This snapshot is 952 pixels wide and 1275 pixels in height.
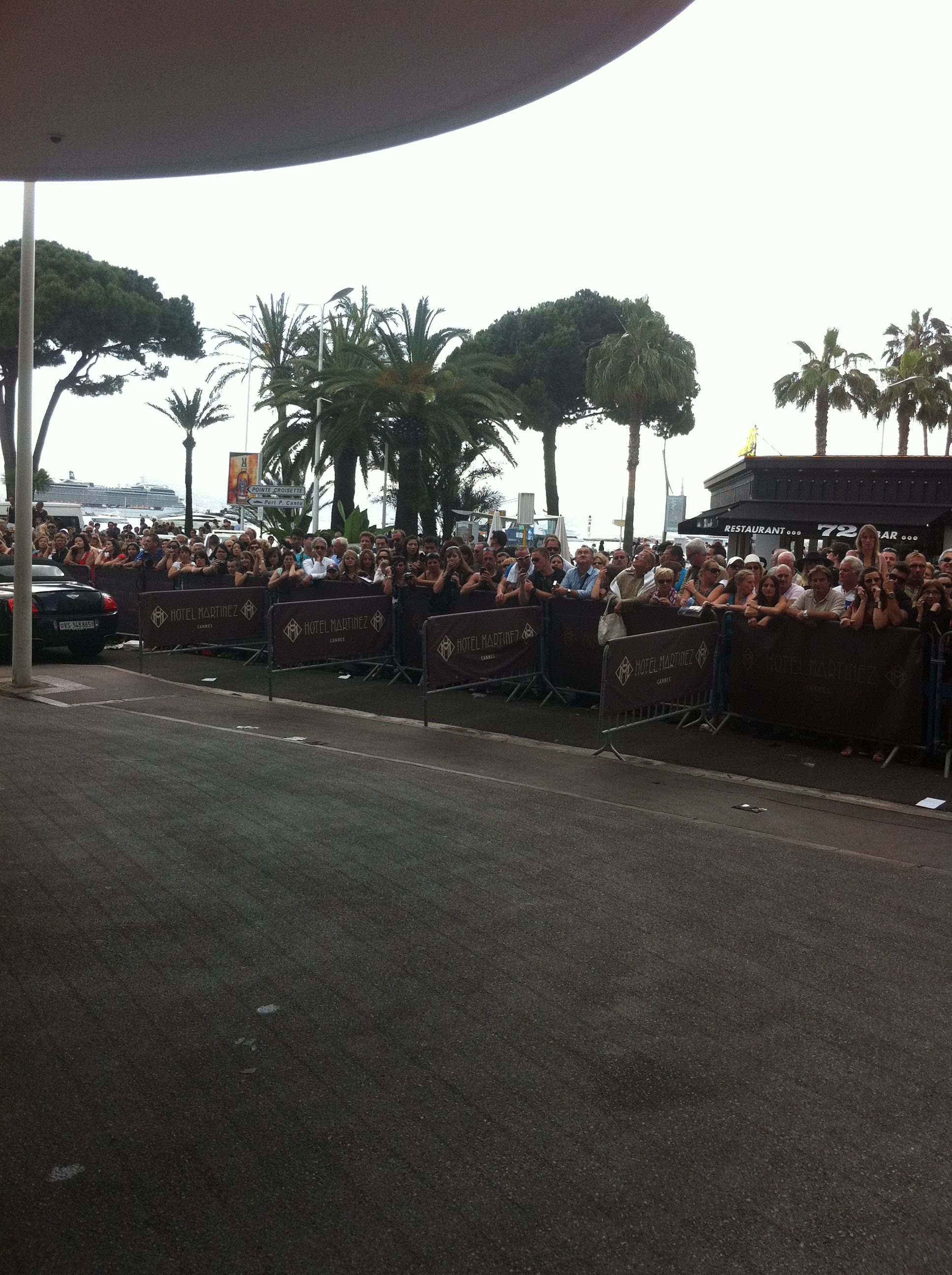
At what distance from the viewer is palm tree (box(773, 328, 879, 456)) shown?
48.9 meters

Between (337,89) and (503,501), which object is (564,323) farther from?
(337,89)

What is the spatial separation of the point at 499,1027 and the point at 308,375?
1073 inches

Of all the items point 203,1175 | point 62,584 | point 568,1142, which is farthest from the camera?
point 62,584

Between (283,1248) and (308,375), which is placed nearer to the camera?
(283,1248)

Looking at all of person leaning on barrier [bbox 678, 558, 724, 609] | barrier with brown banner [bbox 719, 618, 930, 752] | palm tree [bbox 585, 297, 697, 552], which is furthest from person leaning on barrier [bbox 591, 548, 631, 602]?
palm tree [bbox 585, 297, 697, 552]

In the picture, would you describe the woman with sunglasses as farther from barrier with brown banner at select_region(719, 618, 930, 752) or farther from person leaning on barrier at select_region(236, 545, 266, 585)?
person leaning on barrier at select_region(236, 545, 266, 585)

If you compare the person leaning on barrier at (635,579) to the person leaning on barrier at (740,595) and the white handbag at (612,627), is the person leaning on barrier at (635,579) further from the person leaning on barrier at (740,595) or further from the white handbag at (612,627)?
the person leaning on barrier at (740,595)

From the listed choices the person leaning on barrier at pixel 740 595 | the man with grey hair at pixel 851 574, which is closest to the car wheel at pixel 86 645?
the person leaning on barrier at pixel 740 595

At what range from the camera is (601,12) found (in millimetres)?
5770

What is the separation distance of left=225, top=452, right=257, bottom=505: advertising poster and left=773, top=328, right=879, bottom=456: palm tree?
25343 millimetres

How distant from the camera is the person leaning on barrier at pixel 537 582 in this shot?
1310cm

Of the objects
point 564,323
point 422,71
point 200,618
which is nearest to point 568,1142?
point 422,71

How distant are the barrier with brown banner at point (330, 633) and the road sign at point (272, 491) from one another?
16698 mm

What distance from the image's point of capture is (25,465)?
13.0 m
